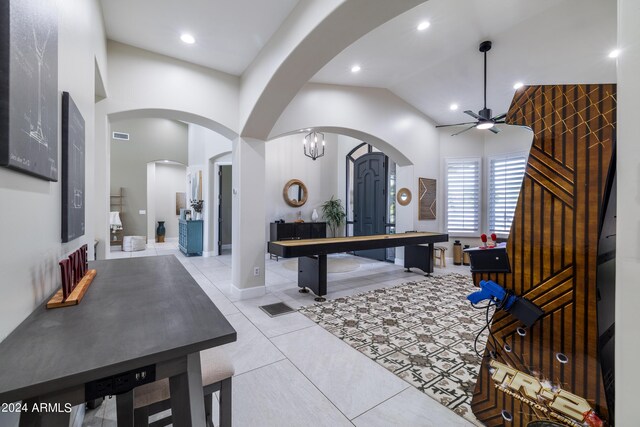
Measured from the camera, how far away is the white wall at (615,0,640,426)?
82 centimetres

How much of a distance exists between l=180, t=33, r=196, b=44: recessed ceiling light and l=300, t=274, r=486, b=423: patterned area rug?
3.54 metres

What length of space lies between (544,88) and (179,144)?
33.8 ft

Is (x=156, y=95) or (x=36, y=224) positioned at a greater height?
(x=156, y=95)

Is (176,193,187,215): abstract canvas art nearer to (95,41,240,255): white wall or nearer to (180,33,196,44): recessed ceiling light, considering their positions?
(95,41,240,255): white wall

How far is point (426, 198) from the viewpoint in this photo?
246 inches

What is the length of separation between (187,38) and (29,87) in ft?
9.15

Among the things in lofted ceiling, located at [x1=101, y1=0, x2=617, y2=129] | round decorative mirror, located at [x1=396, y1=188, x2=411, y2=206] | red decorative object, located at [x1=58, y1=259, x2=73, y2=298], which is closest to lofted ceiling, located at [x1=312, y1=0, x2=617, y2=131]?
lofted ceiling, located at [x1=101, y1=0, x2=617, y2=129]

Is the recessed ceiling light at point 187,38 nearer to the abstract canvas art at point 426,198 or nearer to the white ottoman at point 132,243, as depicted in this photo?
the abstract canvas art at point 426,198

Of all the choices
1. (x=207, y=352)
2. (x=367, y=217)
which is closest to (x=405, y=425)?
(x=207, y=352)

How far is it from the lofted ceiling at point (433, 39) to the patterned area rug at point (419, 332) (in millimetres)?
3411

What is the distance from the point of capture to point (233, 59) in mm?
3684

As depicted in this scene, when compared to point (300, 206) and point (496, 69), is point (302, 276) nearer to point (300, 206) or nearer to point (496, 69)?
point (300, 206)

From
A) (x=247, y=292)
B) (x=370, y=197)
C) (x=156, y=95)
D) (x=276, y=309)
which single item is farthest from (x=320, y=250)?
(x=370, y=197)

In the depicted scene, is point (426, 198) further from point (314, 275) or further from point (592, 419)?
point (592, 419)
